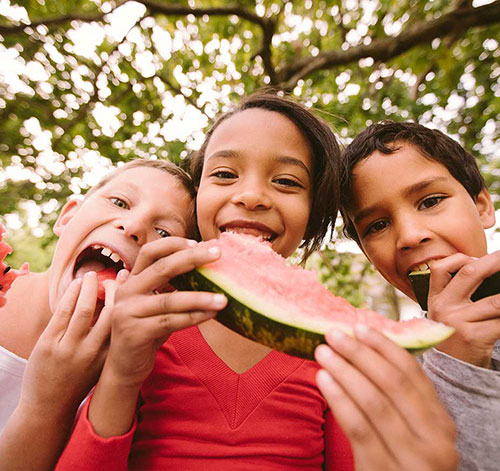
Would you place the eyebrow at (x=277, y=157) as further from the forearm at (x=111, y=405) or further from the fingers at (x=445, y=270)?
the forearm at (x=111, y=405)

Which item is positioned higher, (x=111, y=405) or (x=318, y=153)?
(x=318, y=153)

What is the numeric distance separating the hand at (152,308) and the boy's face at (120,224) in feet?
2.17

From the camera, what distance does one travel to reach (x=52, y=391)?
47.3 inches

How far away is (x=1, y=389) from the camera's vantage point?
1717 millimetres

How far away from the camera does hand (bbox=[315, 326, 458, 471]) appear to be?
2.45 feet

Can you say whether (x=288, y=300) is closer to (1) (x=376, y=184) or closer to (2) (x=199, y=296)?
(2) (x=199, y=296)

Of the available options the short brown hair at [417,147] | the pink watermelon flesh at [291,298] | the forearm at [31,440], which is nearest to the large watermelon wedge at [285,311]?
the pink watermelon flesh at [291,298]

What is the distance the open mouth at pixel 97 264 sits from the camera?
1.83m

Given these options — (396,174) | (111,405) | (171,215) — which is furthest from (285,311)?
(396,174)

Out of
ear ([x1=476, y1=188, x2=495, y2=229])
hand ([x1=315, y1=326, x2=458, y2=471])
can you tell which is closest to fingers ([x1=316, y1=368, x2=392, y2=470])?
hand ([x1=315, y1=326, x2=458, y2=471])

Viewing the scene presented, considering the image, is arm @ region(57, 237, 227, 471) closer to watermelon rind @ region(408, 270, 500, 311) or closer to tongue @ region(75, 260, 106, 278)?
tongue @ region(75, 260, 106, 278)

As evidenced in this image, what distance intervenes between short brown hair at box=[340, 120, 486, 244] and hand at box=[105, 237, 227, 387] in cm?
144

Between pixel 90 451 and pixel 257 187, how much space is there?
4.14ft

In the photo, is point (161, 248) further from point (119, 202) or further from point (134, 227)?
point (119, 202)
